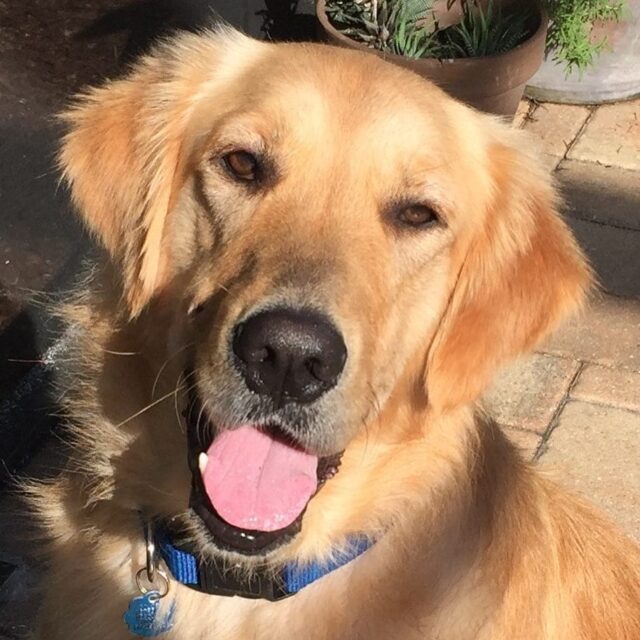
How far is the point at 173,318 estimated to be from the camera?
8.85 feet

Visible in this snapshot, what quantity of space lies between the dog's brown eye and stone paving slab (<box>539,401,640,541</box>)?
1963 millimetres

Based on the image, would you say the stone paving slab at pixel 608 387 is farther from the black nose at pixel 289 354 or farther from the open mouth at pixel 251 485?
the black nose at pixel 289 354

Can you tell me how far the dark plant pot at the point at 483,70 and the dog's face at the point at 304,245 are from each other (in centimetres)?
231

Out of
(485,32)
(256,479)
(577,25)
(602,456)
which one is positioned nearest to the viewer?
(256,479)

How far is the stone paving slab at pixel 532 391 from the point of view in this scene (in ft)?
14.9

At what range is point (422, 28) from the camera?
19.0 ft

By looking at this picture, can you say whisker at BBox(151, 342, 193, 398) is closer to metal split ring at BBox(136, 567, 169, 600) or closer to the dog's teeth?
the dog's teeth

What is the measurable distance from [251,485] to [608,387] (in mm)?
2574

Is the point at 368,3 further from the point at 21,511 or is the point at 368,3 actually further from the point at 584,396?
the point at 21,511

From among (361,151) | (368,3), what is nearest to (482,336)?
(361,151)

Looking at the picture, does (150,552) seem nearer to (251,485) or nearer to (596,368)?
(251,485)

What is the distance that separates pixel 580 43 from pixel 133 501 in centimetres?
435

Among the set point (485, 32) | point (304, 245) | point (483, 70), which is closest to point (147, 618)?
point (304, 245)

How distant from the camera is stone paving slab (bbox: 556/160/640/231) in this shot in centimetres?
561
